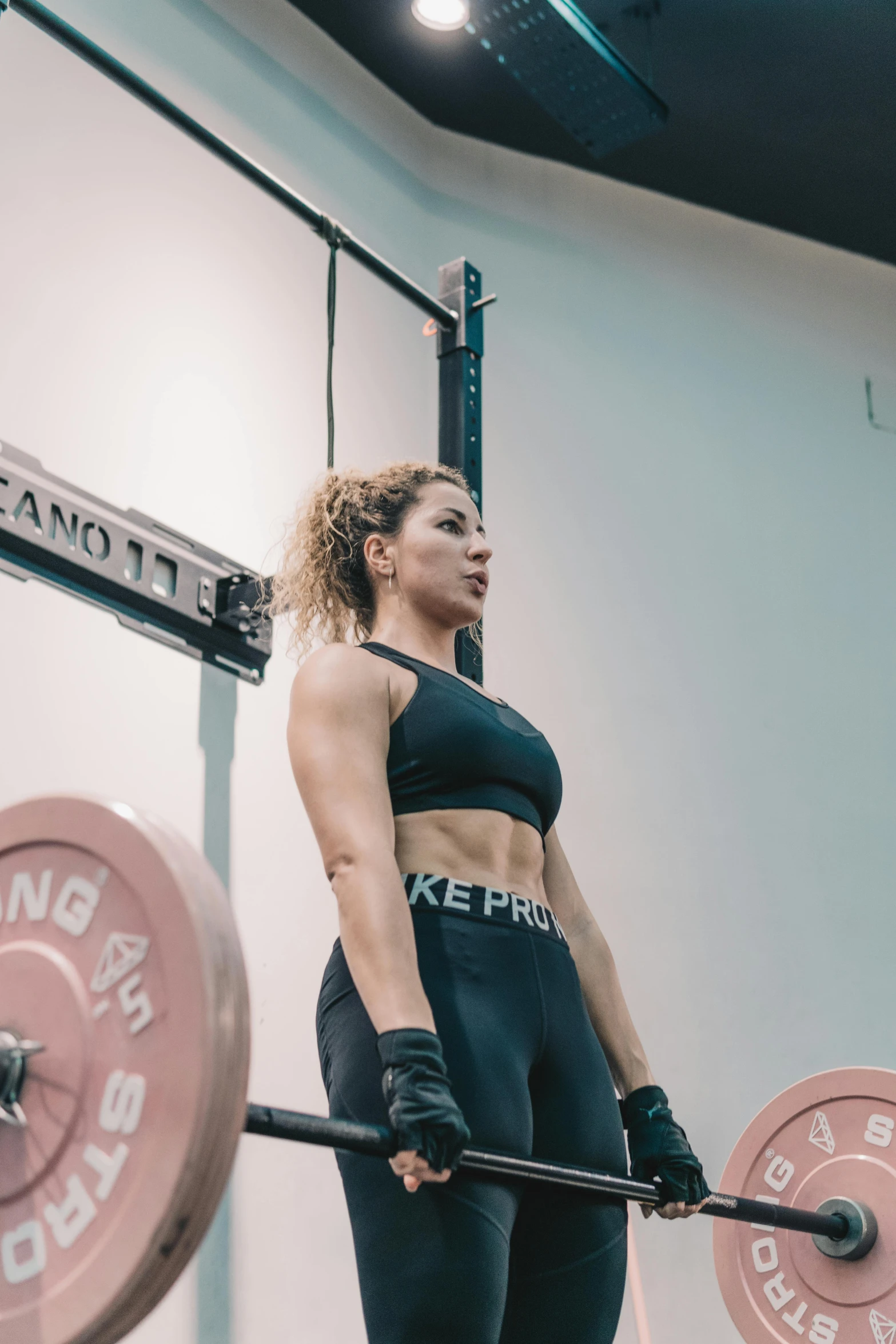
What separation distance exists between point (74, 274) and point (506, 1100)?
7.17ft

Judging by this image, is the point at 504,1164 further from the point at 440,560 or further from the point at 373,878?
the point at 440,560

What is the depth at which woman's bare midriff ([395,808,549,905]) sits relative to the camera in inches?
62.2

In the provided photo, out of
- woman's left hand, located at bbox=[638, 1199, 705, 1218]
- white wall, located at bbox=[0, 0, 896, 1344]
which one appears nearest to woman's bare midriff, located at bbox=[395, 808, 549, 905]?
woman's left hand, located at bbox=[638, 1199, 705, 1218]

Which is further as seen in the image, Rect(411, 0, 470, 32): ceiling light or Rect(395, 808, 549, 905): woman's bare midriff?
Rect(411, 0, 470, 32): ceiling light

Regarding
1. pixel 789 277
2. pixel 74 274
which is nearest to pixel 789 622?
pixel 789 277

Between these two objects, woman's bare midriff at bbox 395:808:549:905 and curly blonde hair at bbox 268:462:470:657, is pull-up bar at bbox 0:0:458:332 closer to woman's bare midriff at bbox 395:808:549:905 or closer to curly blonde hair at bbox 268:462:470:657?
curly blonde hair at bbox 268:462:470:657

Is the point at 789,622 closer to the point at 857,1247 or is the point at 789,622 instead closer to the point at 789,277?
the point at 789,277

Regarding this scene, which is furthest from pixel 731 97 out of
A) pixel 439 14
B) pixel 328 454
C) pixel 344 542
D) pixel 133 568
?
pixel 344 542

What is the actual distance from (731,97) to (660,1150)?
3223 millimetres

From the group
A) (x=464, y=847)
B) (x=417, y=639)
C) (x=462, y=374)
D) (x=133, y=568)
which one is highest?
(x=462, y=374)

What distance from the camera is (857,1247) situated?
1990 mm

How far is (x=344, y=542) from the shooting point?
78.7 inches

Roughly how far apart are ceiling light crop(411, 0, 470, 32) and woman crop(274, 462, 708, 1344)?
2308 mm

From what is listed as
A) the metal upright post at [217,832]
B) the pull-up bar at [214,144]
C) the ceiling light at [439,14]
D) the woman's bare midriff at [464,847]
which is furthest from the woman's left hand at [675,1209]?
the ceiling light at [439,14]
